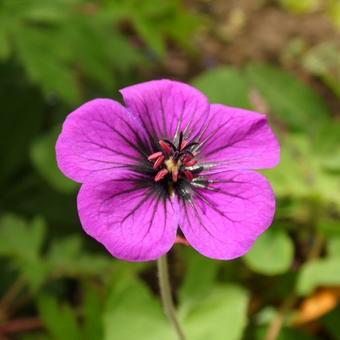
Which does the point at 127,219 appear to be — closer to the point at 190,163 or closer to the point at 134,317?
the point at 190,163

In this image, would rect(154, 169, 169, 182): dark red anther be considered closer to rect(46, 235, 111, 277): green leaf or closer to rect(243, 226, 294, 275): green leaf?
rect(243, 226, 294, 275): green leaf

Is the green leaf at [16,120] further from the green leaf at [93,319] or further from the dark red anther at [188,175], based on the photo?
the dark red anther at [188,175]

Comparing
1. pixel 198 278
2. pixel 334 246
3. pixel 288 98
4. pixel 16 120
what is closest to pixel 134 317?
pixel 198 278

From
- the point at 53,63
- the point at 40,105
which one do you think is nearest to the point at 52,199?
the point at 40,105

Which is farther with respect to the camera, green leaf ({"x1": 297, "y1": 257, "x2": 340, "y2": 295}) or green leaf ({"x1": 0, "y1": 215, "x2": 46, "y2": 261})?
green leaf ({"x1": 0, "y1": 215, "x2": 46, "y2": 261})

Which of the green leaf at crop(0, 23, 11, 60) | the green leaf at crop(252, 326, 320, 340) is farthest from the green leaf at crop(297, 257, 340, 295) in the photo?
the green leaf at crop(0, 23, 11, 60)

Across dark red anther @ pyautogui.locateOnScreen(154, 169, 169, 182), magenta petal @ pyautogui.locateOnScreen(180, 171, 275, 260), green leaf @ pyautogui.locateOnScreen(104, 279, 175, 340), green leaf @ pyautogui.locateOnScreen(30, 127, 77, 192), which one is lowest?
green leaf @ pyautogui.locateOnScreen(104, 279, 175, 340)
